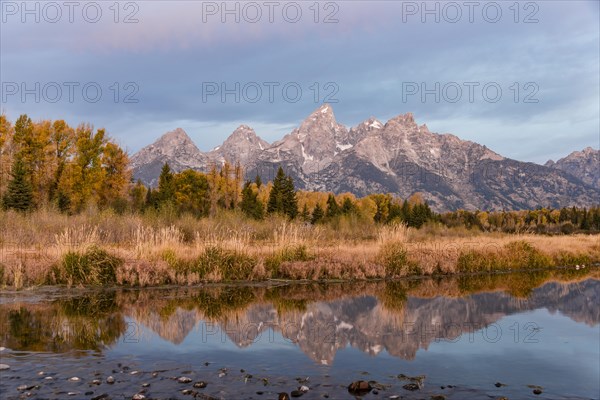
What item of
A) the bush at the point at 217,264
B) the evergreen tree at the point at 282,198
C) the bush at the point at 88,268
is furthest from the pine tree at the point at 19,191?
the evergreen tree at the point at 282,198

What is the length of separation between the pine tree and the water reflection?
34632mm

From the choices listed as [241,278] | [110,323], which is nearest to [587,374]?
[110,323]

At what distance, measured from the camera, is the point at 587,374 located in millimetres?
8117

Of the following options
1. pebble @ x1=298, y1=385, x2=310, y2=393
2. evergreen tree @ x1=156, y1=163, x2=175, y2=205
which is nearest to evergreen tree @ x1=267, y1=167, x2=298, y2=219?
evergreen tree @ x1=156, y1=163, x2=175, y2=205

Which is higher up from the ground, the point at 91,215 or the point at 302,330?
the point at 91,215

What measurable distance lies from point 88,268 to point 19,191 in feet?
114

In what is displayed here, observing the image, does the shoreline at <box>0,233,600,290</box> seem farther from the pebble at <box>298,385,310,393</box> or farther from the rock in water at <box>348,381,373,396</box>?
the rock in water at <box>348,381,373,396</box>

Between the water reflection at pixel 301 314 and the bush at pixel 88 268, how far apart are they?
1.11 meters

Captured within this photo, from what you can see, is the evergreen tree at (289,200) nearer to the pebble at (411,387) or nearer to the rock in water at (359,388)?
the pebble at (411,387)

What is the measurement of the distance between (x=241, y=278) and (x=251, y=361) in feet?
34.4

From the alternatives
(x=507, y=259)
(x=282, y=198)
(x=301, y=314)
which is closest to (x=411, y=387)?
(x=301, y=314)

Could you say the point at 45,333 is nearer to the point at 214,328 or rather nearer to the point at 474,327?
the point at 214,328

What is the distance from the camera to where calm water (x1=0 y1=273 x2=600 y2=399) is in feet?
23.9

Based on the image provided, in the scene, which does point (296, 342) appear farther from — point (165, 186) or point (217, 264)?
point (165, 186)
